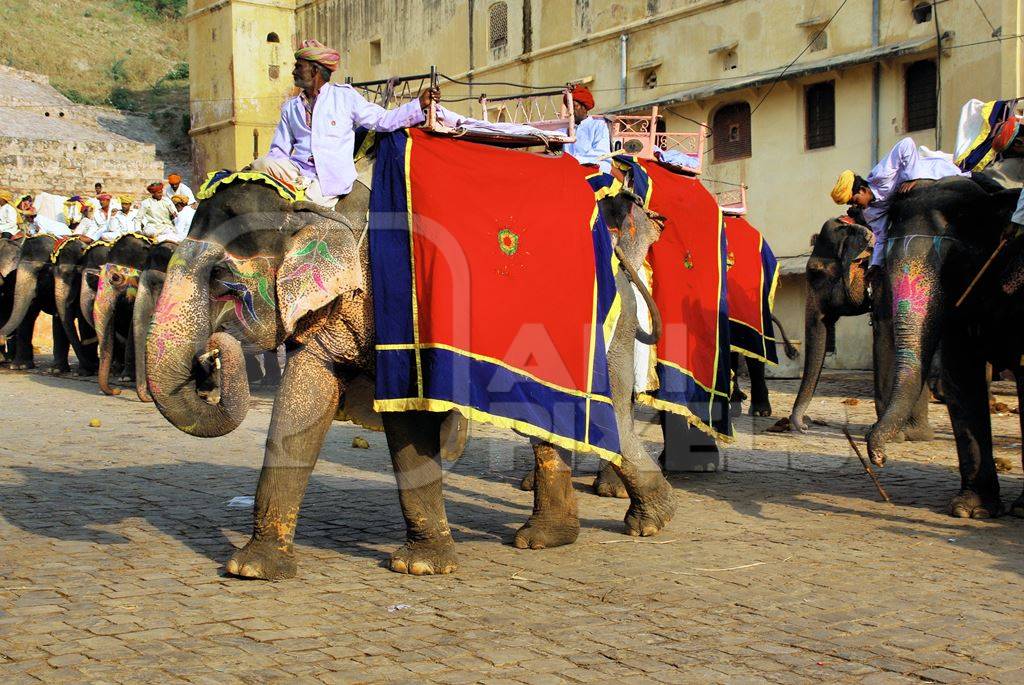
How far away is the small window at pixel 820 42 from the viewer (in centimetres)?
2225

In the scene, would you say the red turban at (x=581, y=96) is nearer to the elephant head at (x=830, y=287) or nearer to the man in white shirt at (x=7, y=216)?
the elephant head at (x=830, y=287)

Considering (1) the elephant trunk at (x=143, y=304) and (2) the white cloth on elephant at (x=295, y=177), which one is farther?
(1) the elephant trunk at (x=143, y=304)

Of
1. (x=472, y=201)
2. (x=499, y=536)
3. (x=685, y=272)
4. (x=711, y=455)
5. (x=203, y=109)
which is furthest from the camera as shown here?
(x=203, y=109)

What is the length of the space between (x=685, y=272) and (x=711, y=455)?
→ 1.71 meters

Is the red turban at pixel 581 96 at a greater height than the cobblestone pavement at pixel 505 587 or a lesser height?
greater

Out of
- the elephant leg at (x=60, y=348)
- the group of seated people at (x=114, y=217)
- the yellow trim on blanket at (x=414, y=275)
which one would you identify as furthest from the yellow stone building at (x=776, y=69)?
the yellow trim on blanket at (x=414, y=275)

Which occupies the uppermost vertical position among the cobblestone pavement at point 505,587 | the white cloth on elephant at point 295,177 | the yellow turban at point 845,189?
the yellow turban at point 845,189

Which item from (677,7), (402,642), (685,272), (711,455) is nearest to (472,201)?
(402,642)

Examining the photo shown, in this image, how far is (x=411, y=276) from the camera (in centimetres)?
588

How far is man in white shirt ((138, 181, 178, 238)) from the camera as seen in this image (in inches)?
672

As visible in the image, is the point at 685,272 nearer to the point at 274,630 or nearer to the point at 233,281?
the point at 233,281

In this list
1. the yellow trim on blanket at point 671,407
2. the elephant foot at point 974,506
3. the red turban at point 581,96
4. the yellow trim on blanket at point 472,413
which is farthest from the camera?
the red turban at point 581,96

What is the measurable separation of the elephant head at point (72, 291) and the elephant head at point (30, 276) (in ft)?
1.65

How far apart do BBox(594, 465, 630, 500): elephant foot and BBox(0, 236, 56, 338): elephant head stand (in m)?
13.0
